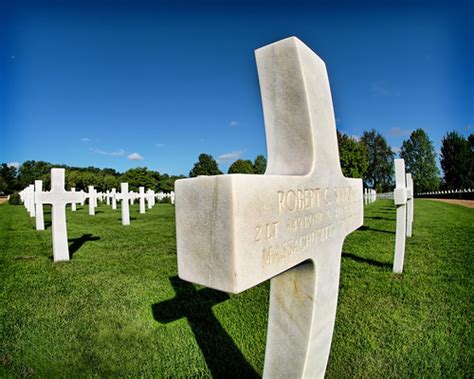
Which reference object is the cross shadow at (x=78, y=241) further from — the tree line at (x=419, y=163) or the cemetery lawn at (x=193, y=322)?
the tree line at (x=419, y=163)

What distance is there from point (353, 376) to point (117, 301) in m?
2.88

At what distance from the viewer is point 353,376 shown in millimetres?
2471

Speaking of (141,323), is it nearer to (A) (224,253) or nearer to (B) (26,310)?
(B) (26,310)

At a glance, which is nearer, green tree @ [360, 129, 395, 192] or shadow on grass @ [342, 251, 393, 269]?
shadow on grass @ [342, 251, 393, 269]

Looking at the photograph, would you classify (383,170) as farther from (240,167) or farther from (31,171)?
(31,171)

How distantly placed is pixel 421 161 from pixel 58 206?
5821 centimetres

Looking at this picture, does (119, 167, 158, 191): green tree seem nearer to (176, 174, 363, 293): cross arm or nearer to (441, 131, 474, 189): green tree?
(441, 131, 474, 189): green tree

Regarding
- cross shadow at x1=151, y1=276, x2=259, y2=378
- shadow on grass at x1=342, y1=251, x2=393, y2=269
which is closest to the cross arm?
cross shadow at x1=151, y1=276, x2=259, y2=378

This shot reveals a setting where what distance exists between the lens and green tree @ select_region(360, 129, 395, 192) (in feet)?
190

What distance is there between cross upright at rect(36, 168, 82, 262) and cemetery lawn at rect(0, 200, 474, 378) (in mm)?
329

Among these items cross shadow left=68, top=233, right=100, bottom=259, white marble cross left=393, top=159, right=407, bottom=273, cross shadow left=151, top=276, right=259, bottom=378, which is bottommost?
cross shadow left=151, top=276, right=259, bottom=378

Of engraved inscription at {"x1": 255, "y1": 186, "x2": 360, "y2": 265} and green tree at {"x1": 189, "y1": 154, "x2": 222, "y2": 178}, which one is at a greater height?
green tree at {"x1": 189, "y1": 154, "x2": 222, "y2": 178}

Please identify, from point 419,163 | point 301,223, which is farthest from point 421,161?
point 301,223

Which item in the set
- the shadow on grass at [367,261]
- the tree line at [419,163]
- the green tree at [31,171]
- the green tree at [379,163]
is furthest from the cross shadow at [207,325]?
the green tree at [31,171]
